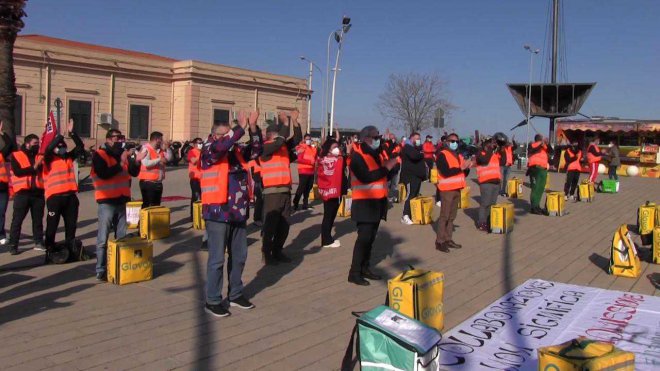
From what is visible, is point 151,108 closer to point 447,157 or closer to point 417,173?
point 417,173

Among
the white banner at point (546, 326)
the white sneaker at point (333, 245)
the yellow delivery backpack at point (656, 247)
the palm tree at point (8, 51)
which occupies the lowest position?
the white banner at point (546, 326)

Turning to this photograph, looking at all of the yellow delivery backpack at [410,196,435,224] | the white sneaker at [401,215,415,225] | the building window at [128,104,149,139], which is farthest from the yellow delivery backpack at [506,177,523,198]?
the building window at [128,104,149,139]

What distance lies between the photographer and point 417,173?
13.0m

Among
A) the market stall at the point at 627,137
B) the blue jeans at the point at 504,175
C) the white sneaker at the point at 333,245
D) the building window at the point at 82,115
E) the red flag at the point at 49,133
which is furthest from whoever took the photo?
the building window at the point at 82,115

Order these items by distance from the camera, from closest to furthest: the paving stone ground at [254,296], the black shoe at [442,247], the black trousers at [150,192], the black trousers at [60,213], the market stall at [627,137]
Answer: the paving stone ground at [254,296]
the black trousers at [60,213]
the black shoe at [442,247]
the black trousers at [150,192]
the market stall at [627,137]

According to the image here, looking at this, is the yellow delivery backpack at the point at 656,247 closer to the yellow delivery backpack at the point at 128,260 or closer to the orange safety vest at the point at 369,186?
the orange safety vest at the point at 369,186

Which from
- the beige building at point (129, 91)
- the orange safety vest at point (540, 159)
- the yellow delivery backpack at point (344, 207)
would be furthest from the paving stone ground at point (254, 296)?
the beige building at point (129, 91)

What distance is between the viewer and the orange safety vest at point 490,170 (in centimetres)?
1110

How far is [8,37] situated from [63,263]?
30.9 feet

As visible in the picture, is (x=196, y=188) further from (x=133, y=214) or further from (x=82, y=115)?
(x=82, y=115)

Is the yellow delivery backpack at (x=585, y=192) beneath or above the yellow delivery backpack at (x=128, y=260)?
above

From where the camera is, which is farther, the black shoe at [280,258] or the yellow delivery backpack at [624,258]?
the black shoe at [280,258]

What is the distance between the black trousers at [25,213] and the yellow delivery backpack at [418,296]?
6.42 metres

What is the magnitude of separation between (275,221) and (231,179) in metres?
2.52
